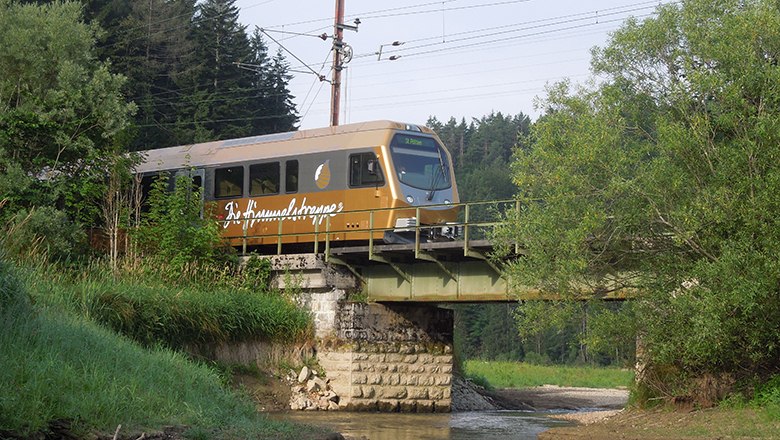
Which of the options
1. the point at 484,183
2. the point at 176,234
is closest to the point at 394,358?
the point at 176,234

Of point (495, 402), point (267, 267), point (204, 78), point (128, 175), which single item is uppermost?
point (204, 78)

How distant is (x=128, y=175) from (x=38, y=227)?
3.38 meters

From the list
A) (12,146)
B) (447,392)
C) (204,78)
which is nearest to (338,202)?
(447,392)

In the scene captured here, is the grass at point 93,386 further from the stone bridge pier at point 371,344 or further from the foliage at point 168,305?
the stone bridge pier at point 371,344

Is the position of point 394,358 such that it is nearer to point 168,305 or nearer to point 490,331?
point 168,305

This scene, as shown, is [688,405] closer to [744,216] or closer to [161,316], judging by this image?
[744,216]

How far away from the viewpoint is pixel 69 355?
15.7m

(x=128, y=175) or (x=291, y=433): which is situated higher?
(x=128, y=175)

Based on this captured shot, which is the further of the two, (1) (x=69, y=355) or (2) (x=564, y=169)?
(2) (x=564, y=169)

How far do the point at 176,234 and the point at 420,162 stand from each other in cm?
615

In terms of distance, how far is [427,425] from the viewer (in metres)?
23.8

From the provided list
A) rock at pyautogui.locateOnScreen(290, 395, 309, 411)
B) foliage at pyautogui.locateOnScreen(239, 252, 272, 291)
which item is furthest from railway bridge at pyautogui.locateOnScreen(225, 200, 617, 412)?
rock at pyautogui.locateOnScreen(290, 395, 309, 411)

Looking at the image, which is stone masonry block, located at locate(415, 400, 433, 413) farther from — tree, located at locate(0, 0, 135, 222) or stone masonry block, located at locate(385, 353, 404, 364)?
tree, located at locate(0, 0, 135, 222)

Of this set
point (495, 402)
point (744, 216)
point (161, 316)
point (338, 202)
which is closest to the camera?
point (744, 216)
